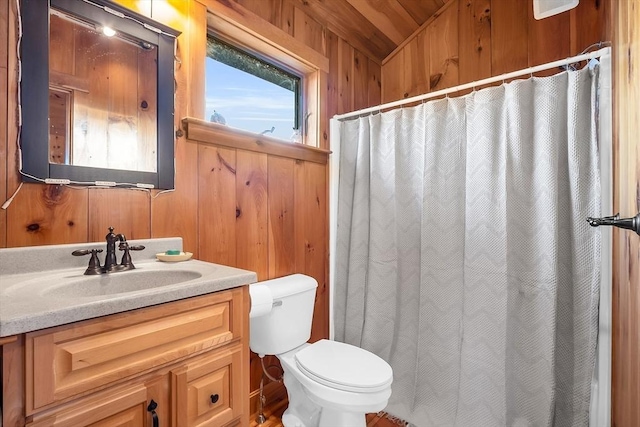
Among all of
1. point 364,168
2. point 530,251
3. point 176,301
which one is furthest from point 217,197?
point 530,251

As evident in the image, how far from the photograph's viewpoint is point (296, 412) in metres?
1.55

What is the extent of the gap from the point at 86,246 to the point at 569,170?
1.92 meters

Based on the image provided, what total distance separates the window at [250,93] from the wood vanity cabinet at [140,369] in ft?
3.40

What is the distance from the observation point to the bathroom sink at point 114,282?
2.98 feet

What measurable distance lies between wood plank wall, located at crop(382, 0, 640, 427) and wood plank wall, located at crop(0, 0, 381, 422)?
0.47 m

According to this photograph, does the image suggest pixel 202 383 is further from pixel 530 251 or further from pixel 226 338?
pixel 530 251

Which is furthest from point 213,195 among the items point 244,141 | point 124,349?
point 124,349

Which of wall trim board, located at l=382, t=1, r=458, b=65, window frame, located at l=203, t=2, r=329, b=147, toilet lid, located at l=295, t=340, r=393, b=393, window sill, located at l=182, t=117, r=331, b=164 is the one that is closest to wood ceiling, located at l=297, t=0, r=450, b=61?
wall trim board, located at l=382, t=1, r=458, b=65

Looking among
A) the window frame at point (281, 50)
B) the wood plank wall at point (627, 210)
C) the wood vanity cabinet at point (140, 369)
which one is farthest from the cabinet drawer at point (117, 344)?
the wood plank wall at point (627, 210)

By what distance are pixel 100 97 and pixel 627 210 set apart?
172cm

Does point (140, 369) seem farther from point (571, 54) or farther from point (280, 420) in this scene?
point (571, 54)

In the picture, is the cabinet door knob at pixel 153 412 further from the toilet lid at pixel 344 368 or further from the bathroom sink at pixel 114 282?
the toilet lid at pixel 344 368

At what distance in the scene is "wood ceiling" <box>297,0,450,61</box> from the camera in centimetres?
192

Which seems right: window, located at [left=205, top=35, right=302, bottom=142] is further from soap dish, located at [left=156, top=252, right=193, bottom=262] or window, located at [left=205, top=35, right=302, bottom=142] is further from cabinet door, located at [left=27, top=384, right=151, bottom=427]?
cabinet door, located at [left=27, top=384, right=151, bottom=427]
